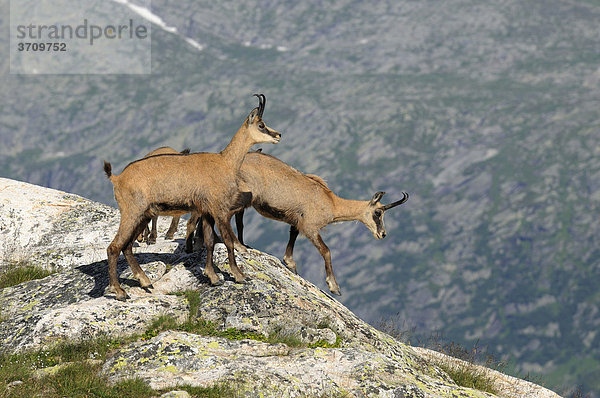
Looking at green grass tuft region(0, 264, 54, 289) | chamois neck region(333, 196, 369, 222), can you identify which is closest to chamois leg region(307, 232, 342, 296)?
chamois neck region(333, 196, 369, 222)

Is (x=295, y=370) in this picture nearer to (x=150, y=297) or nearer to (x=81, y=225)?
(x=150, y=297)

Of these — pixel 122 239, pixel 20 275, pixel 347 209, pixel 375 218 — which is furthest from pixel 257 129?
pixel 375 218

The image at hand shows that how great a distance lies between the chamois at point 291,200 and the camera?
18.2m

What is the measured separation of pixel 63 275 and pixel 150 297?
2.23 metres

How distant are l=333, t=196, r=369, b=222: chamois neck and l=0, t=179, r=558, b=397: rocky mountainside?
358 centimetres

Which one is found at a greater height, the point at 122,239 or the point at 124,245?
the point at 122,239

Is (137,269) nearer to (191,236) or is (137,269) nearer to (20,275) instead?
(191,236)

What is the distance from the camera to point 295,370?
11617mm

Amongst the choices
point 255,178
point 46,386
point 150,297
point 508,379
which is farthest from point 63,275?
point 508,379

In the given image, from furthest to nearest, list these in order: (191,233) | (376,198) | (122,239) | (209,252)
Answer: (376,198)
(191,233)
(209,252)
(122,239)

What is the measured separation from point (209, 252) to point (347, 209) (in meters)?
6.56

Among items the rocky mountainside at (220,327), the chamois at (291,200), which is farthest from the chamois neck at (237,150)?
the chamois at (291,200)

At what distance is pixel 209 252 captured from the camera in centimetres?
1417

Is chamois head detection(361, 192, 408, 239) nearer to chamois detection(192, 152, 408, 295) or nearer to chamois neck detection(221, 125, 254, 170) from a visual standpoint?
chamois detection(192, 152, 408, 295)
